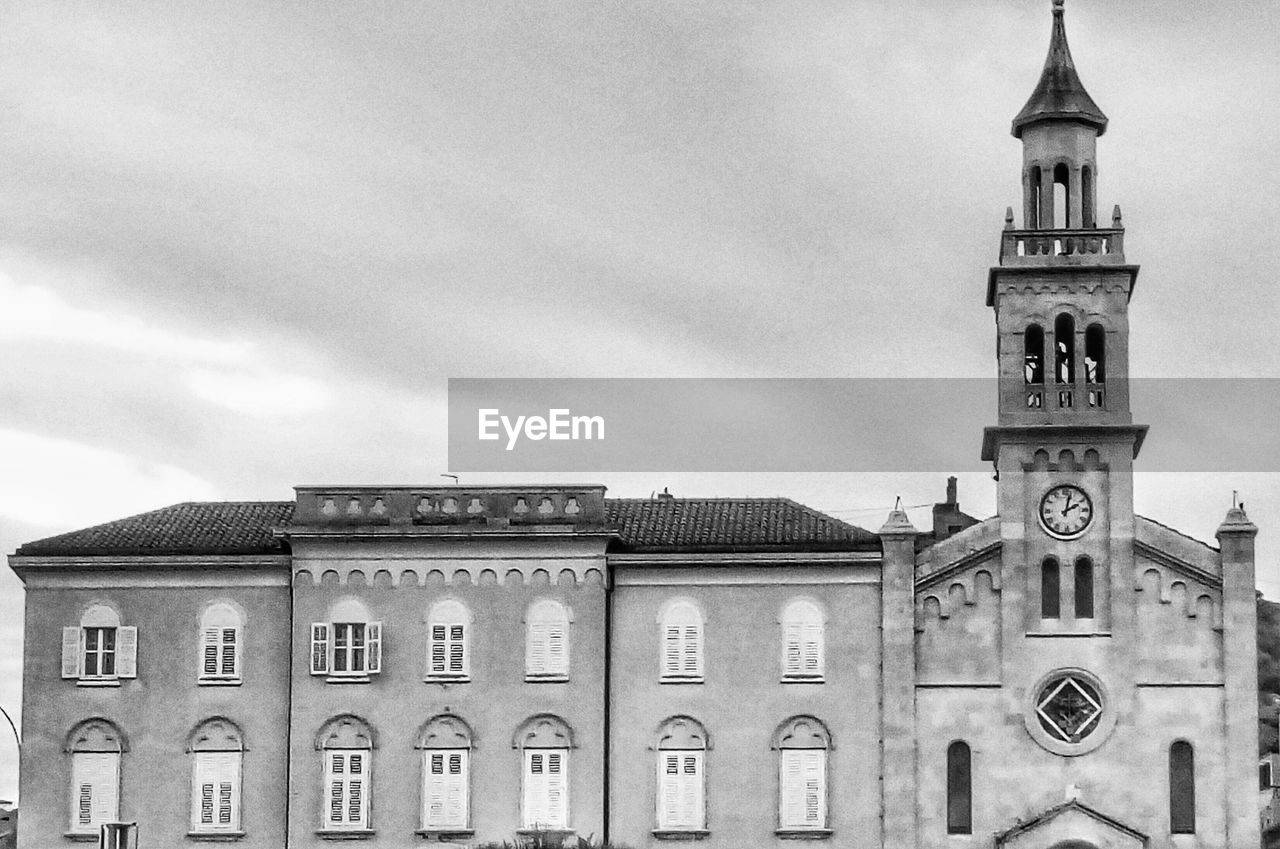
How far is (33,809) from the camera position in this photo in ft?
234

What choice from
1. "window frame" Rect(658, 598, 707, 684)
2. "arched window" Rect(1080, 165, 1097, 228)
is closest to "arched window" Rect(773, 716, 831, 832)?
"window frame" Rect(658, 598, 707, 684)

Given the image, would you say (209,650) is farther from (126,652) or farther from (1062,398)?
(1062,398)

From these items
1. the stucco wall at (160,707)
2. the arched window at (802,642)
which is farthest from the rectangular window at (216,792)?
the arched window at (802,642)

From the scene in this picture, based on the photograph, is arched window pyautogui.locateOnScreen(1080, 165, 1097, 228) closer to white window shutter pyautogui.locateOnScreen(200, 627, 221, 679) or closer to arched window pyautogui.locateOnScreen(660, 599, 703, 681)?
arched window pyautogui.locateOnScreen(660, 599, 703, 681)

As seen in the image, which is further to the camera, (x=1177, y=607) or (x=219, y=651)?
(x=219, y=651)

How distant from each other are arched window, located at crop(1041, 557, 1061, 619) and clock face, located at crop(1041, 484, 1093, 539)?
863mm

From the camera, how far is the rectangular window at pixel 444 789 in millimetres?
70438

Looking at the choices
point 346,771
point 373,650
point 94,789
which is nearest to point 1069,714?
point 373,650

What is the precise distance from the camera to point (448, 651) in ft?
235

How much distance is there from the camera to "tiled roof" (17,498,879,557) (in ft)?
235

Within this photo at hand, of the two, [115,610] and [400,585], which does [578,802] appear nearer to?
[400,585]

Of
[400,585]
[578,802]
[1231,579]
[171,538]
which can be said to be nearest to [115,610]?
[171,538]

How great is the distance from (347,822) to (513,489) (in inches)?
397

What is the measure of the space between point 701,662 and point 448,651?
694cm
